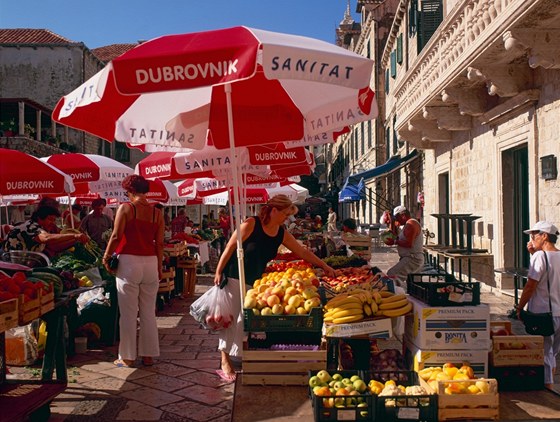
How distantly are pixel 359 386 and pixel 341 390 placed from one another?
166 mm

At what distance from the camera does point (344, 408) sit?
322 centimetres

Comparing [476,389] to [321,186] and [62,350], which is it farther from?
[321,186]

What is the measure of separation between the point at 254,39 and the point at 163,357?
4308 mm

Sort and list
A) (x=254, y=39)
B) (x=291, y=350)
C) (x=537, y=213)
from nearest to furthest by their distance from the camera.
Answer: (x=254, y=39), (x=291, y=350), (x=537, y=213)

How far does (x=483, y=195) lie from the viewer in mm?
12750

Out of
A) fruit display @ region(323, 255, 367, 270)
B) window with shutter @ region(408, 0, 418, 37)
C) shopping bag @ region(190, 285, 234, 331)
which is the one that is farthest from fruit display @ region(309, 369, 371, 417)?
window with shutter @ region(408, 0, 418, 37)


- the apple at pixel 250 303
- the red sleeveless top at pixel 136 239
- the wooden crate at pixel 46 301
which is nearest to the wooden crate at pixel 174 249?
the red sleeveless top at pixel 136 239

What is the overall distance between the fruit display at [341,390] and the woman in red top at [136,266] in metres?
Answer: 2.95

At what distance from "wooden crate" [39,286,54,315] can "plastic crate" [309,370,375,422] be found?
7.82 ft

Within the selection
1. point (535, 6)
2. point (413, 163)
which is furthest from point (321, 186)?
point (535, 6)

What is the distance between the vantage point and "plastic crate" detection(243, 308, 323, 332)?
4.28 meters

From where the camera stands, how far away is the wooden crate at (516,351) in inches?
160

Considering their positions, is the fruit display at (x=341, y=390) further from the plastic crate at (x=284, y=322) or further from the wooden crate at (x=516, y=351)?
the wooden crate at (x=516, y=351)

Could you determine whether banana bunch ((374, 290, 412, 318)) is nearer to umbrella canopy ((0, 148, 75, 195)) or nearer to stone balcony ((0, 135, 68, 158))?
umbrella canopy ((0, 148, 75, 195))
